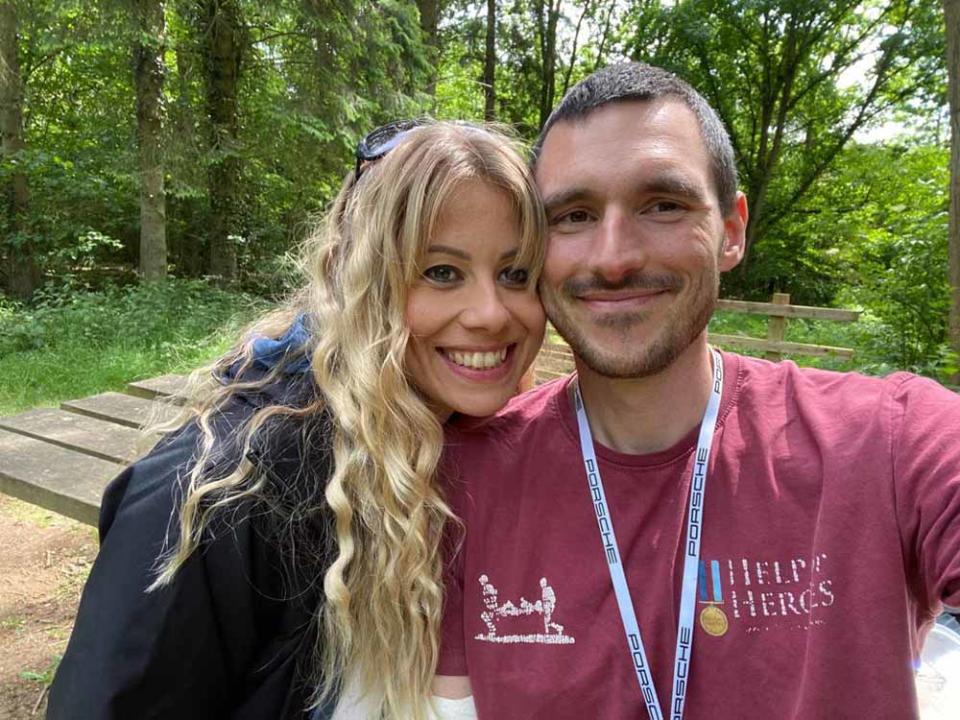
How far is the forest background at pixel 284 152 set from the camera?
752 centimetres

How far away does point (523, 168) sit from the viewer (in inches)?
76.5

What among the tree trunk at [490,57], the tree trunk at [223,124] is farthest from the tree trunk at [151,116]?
the tree trunk at [490,57]

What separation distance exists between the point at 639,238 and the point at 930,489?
82 cm

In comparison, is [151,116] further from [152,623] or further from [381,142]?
[152,623]

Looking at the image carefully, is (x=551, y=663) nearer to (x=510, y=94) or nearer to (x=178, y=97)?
(x=178, y=97)

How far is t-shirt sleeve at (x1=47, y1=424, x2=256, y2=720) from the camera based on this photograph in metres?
1.45

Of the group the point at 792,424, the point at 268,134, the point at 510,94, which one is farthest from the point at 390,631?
the point at 510,94

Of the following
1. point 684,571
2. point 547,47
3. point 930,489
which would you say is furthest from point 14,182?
point 547,47

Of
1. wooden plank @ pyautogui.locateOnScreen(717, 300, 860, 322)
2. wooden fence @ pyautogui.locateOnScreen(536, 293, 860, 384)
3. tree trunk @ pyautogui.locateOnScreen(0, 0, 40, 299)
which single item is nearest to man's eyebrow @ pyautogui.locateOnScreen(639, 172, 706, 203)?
wooden fence @ pyautogui.locateOnScreen(536, 293, 860, 384)

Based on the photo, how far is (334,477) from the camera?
169 centimetres

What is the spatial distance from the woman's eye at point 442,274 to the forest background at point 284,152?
41.4 inches

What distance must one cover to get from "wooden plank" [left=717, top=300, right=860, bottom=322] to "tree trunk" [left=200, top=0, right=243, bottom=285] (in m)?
7.72

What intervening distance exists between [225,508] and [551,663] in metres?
0.78

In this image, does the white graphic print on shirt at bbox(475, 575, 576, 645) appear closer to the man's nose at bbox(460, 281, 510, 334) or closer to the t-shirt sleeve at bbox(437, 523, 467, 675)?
the t-shirt sleeve at bbox(437, 523, 467, 675)
